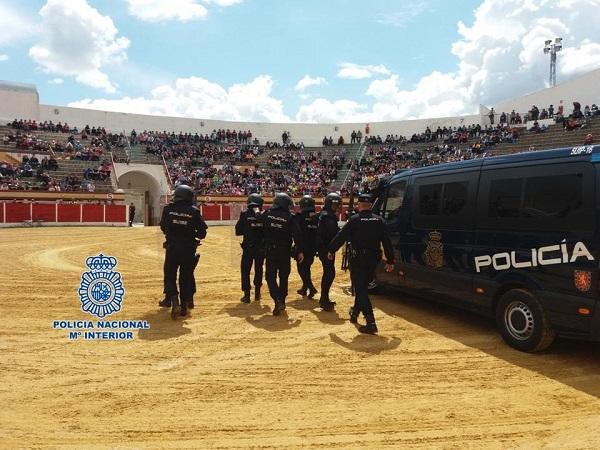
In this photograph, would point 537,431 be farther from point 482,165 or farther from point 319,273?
point 319,273

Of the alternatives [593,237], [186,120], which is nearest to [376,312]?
[593,237]

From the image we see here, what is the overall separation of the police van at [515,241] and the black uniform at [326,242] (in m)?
1.25

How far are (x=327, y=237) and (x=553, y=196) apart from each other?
3741 millimetres

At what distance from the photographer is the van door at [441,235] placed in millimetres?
6438

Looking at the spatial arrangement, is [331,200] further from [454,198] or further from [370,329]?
[370,329]

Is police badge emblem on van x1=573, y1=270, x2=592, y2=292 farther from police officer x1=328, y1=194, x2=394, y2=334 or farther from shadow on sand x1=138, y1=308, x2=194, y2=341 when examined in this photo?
shadow on sand x1=138, y1=308, x2=194, y2=341

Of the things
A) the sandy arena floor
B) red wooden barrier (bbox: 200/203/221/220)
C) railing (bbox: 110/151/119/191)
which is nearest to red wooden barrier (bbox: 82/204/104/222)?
railing (bbox: 110/151/119/191)

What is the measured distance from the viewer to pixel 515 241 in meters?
5.64

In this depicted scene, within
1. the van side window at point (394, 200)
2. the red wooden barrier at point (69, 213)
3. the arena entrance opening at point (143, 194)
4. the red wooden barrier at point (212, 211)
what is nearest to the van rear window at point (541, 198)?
the van side window at point (394, 200)

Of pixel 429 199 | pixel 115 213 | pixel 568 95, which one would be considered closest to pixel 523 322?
pixel 429 199

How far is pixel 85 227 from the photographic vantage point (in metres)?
26.0

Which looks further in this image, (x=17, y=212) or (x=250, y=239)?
(x=17, y=212)

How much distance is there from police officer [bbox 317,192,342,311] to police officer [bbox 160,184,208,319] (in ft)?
6.63

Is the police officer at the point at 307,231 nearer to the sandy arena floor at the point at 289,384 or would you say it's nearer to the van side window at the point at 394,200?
the sandy arena floor at the point at 289,384
